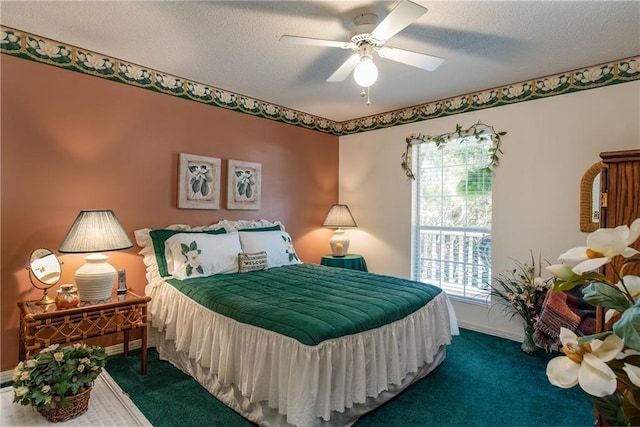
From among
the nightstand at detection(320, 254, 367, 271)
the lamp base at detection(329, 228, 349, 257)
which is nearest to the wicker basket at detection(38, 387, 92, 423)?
the nightstand at detection(320, 254, 367, 271)

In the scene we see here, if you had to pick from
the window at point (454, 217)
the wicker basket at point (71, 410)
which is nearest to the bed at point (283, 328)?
the wicker basket at point (71, 410)

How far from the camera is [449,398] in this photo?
2279 mm

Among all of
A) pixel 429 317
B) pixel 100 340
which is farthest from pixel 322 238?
pixel 100 340

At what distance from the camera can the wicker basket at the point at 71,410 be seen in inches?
52.5

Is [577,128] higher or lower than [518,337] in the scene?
higher

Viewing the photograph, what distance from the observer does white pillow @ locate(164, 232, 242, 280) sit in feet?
9.52

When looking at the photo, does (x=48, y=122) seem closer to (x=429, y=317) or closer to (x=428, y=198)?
(x=429, y=317)

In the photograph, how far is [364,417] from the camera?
2049 millimetres

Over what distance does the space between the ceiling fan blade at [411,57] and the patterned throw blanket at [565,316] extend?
189 centimetres

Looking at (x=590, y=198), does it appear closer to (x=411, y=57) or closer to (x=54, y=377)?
(x=411, y=57)

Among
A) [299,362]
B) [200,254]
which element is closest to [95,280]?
[200,254]

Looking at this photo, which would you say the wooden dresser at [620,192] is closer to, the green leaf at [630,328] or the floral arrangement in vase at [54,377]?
the green leaf at [630,328]

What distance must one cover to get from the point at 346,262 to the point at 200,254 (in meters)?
1.76

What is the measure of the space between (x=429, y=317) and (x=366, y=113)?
2788mm
